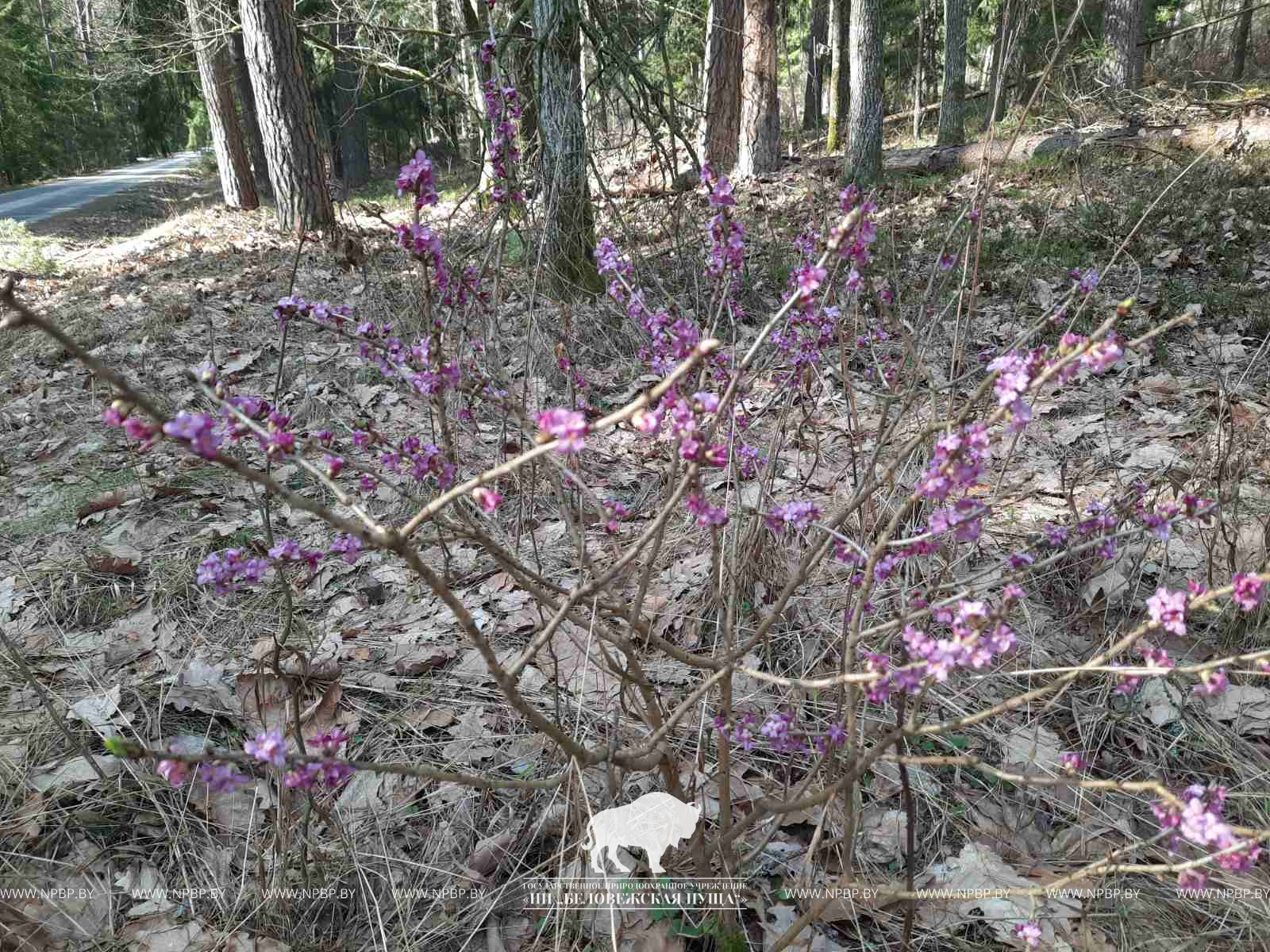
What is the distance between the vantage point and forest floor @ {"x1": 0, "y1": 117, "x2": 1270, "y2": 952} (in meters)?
1.58

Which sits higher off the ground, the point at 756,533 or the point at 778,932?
the point at 756,533

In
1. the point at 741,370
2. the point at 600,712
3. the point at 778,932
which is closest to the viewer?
the point at 741,370

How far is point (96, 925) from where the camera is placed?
156 centimetres

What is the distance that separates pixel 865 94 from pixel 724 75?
197 centimetres

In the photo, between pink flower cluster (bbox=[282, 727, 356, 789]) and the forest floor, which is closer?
pink flower cluster (bbox=[282, 727, 356, 789])

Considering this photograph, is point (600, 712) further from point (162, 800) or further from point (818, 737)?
point (162, 800)

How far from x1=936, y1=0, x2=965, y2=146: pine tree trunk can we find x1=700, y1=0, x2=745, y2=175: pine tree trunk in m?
3.16

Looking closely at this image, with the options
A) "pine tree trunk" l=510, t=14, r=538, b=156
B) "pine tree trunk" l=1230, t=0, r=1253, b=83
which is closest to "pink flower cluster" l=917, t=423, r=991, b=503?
"pine tree trunk" l=510, t=14, r=538, b=156

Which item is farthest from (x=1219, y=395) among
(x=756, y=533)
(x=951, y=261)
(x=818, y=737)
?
(x=818, y=737)

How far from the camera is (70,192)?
2259cm

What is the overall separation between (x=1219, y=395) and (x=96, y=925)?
11.8 feet

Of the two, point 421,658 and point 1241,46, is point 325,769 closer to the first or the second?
point 421,658

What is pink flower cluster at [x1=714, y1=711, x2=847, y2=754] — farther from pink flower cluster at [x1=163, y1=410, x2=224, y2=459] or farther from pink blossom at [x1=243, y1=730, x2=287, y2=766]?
pink flower cluster at [x1=163, y1=410, x2=224, y2=459]

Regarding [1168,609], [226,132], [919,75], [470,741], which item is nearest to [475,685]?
[470,741]
